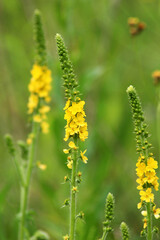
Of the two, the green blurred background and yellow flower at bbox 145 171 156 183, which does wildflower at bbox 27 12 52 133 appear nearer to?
the green blurred background

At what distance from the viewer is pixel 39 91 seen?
3.67 metres

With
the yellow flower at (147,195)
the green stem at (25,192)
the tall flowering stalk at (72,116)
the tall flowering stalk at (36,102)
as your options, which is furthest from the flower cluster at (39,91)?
the yellow flower at (147,195)

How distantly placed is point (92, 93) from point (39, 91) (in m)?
3.58

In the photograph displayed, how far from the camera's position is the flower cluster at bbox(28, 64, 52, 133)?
3.65 m

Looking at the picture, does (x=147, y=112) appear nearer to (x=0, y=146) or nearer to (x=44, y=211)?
(x=44, y=211)

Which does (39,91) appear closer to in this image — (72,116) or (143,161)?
(72,116)

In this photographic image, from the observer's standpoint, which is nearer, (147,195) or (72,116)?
(147,195)

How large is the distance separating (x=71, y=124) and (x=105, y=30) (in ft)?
13.4

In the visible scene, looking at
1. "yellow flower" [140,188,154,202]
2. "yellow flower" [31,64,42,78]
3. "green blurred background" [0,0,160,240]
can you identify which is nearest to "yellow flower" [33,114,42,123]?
"yellow flower" [31,64,42,78]

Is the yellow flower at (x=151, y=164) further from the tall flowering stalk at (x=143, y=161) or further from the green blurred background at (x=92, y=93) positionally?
the green blurred background at (x=92, y=93)

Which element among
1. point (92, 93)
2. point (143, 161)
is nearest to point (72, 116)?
point (143, 161)

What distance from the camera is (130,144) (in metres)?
7.10

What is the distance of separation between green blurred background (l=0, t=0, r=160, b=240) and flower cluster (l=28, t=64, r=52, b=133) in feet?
3.45

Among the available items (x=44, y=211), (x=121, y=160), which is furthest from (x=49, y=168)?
(x=121, y=160)
